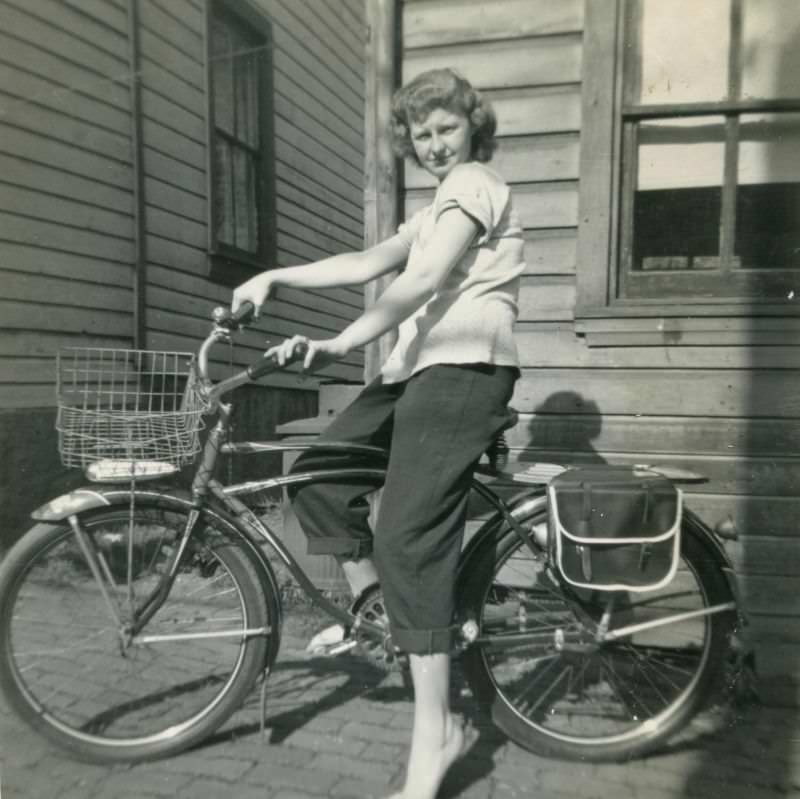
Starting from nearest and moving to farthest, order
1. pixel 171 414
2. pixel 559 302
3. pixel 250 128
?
pixel 171 414 < pixel 559 302 < pixel 250 128

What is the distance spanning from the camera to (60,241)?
13.6 ft

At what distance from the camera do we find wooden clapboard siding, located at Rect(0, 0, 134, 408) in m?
A: 3.80

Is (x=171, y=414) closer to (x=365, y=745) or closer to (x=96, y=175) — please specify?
(x=365, y=745)

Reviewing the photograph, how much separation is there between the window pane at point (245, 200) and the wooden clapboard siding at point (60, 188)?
4.27 feet

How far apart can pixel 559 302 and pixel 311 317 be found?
3877 millimetres

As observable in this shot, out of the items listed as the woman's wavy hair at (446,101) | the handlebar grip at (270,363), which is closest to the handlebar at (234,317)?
the handlebar grip at (270,363)

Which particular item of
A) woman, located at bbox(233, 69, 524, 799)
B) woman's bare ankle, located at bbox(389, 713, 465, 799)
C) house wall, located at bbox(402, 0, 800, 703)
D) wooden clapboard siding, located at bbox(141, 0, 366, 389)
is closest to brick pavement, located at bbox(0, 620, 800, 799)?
woman's bare ankle, located at bbox(389, 713, 465, 799)

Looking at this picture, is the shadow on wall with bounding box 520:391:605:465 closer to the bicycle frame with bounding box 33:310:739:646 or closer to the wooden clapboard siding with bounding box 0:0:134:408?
the bicycle frame with bounding box 33:310:739:646

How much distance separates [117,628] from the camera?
229cm

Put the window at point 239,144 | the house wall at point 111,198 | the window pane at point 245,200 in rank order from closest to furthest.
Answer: the house wall at point 111,198 < the window at point 239,144 < the window pane at point 245,200

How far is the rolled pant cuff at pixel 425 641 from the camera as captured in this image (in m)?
2.09

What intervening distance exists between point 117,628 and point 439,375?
1.24 meters

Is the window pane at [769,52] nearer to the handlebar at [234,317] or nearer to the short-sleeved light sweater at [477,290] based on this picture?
the short-sleeved light sweater at [477,290]

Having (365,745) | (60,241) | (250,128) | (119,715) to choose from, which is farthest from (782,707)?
(250,128)
